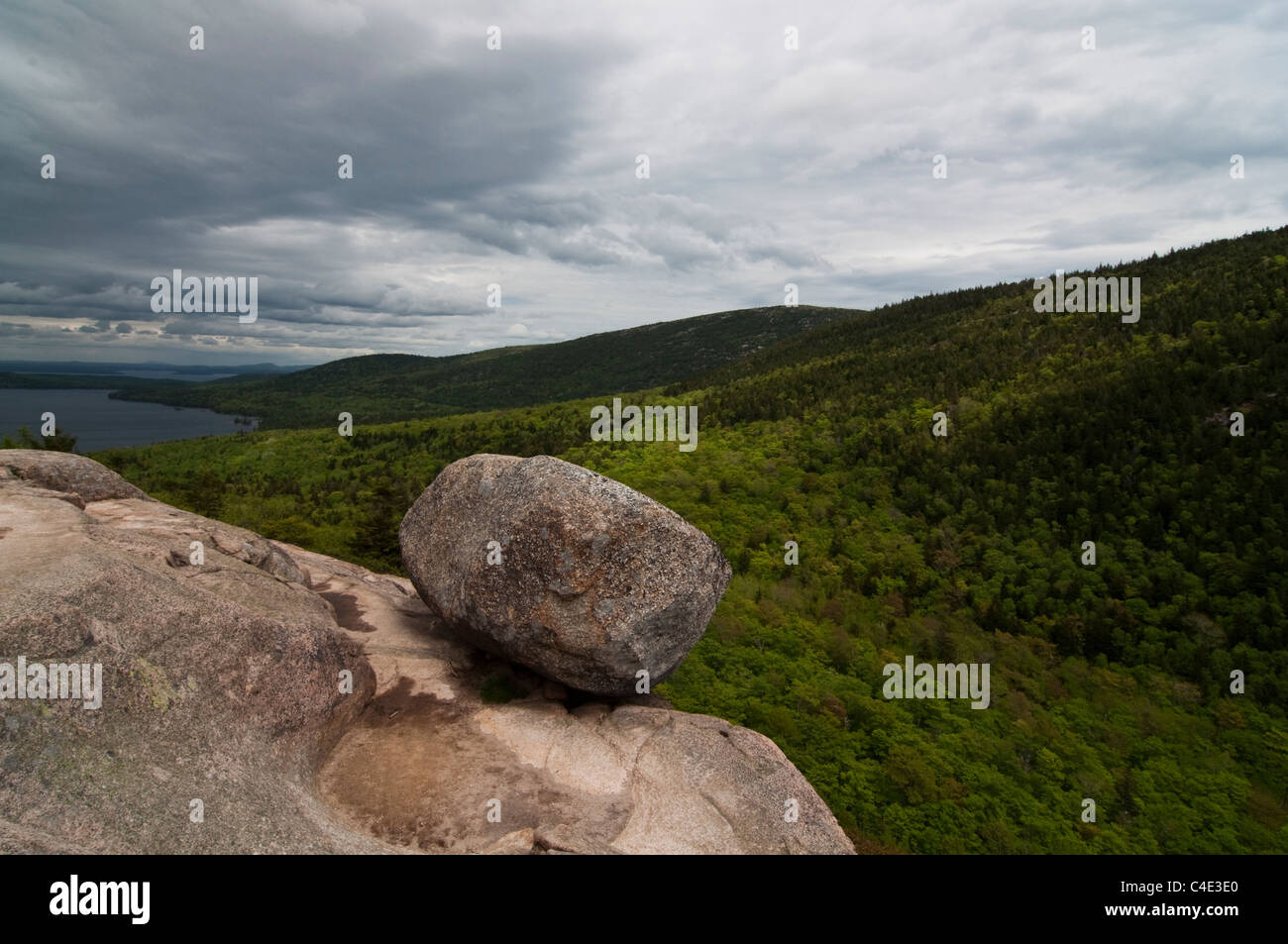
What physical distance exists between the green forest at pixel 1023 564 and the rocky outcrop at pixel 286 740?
19.9ft

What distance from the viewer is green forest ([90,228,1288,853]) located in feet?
50.0

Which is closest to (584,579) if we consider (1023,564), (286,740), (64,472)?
(286,740)

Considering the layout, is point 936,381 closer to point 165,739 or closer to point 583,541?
point 583,541

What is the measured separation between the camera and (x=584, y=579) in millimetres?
12102

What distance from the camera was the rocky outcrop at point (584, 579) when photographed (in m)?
12.1

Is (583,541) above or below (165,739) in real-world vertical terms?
above

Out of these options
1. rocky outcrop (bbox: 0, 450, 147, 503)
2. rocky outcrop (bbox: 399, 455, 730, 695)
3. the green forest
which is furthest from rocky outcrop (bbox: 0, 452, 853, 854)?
the green forest

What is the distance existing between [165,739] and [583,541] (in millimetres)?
7373

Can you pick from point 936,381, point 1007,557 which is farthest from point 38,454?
point 936,381

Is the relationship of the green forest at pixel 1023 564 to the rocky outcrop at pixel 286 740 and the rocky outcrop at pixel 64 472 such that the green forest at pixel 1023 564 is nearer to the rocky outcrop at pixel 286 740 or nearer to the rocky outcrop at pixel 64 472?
the rocky outcrop at pixel 286 740

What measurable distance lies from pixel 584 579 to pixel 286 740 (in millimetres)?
6019
